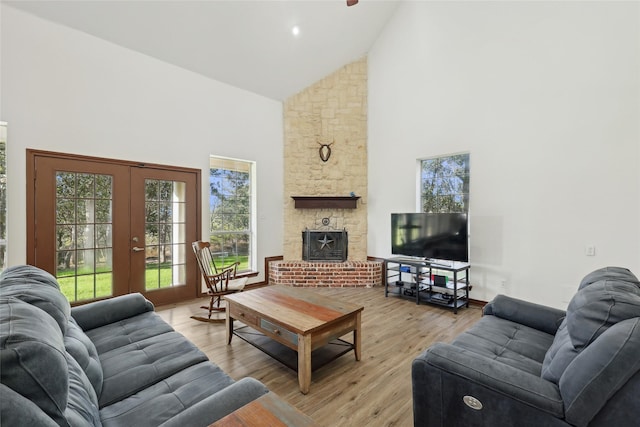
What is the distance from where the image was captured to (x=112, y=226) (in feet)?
12.5

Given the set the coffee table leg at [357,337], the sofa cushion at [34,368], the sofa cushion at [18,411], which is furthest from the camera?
the coffee table leg at [357,337]

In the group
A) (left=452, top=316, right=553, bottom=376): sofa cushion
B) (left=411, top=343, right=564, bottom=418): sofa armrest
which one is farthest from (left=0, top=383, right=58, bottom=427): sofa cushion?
(left=452, top=316, right=553, bottom=376): sofa cushion

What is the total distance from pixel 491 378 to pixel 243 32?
4999 millimetres

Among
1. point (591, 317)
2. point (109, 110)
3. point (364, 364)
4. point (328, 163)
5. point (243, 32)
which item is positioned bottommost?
point (364, 364)

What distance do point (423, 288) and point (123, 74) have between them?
547 centimetres

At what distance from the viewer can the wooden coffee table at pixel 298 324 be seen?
7.22 ft

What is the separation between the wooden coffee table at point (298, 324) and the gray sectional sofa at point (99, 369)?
27.1 inches

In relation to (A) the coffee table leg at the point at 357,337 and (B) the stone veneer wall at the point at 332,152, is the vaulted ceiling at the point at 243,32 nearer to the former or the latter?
(B) the stone veneer wall at the point at 332,152

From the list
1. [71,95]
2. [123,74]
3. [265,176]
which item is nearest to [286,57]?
[265,176]

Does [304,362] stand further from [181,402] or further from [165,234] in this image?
[165,234]

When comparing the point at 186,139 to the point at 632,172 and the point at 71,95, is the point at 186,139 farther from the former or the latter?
the point at 632,172

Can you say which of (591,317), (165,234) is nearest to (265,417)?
(591,317)

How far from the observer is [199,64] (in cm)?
440

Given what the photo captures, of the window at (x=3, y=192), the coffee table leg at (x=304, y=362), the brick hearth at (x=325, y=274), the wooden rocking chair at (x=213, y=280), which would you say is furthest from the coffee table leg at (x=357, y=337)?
the window at (x=3, y=192)
